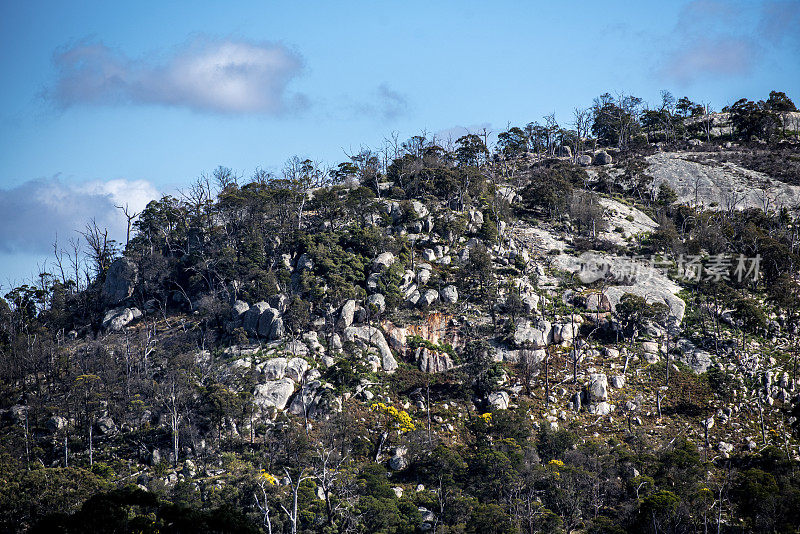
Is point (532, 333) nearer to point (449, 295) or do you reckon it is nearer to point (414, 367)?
point (449, 295)

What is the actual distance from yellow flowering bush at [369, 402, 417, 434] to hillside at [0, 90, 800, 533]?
230 mm

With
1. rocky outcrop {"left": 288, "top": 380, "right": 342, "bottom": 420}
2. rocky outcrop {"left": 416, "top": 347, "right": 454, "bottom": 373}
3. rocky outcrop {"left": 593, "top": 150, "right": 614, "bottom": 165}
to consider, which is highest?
rocky outcrop {"left": 593, "top": 150, "right": 614, "bottom": 165}

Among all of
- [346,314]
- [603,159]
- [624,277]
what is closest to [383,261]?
[346,314]

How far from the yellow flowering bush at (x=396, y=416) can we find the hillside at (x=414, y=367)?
230 mm

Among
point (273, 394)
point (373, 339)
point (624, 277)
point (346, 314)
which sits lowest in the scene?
point (273, 394)

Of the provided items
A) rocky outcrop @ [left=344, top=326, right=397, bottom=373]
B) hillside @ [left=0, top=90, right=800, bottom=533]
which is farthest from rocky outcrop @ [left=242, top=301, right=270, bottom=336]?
rocky outcrop @ [left=344, top=326, right=397, bottom=373]

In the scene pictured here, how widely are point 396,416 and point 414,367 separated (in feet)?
32.3

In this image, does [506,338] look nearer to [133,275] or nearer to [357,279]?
[357,279]

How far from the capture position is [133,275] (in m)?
85.9

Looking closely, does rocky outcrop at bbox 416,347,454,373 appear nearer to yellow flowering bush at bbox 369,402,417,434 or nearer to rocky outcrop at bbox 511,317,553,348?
yellow flowering bush at bbox 369,402,417,434

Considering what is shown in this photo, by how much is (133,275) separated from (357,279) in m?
32.9

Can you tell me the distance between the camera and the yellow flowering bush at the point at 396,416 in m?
61.0

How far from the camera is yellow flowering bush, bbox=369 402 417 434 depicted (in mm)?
61000

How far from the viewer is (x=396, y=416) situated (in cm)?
6231
